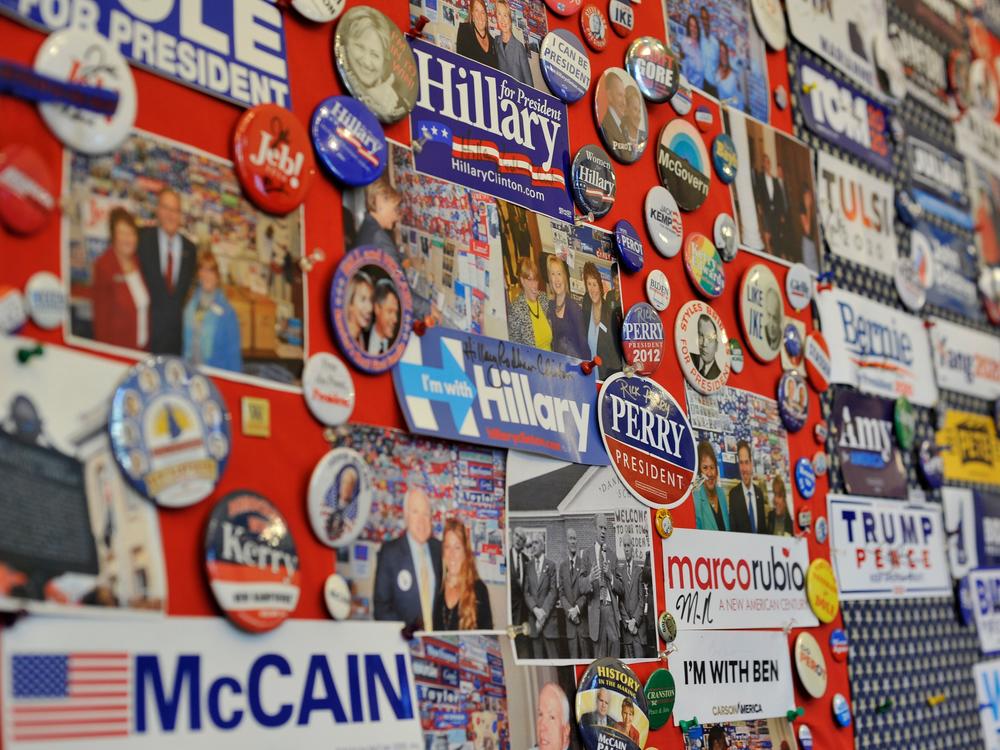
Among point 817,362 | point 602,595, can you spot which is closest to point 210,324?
point 602,595

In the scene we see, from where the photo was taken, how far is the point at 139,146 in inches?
60.5

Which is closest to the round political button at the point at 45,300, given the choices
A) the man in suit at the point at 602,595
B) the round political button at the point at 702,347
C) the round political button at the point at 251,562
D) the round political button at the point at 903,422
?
the round political button at the point at 251,562

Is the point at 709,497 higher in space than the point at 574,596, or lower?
higher

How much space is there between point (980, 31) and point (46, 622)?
4020 mm

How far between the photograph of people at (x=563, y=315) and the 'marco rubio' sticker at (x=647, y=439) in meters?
0.11

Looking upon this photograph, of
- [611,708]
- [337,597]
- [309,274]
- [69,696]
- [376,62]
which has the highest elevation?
[376,62]

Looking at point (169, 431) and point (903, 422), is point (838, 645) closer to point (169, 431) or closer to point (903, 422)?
point (903, 422)

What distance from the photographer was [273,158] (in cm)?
169

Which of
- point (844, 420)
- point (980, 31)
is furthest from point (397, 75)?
point (980, 31)

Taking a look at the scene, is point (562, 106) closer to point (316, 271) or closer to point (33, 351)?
point (316, 271)

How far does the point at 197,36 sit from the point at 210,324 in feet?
1.38

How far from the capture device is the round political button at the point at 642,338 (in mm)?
2305

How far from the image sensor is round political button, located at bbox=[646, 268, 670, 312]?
240cm

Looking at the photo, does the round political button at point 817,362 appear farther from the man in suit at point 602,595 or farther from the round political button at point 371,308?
the round political button at point 371,308
